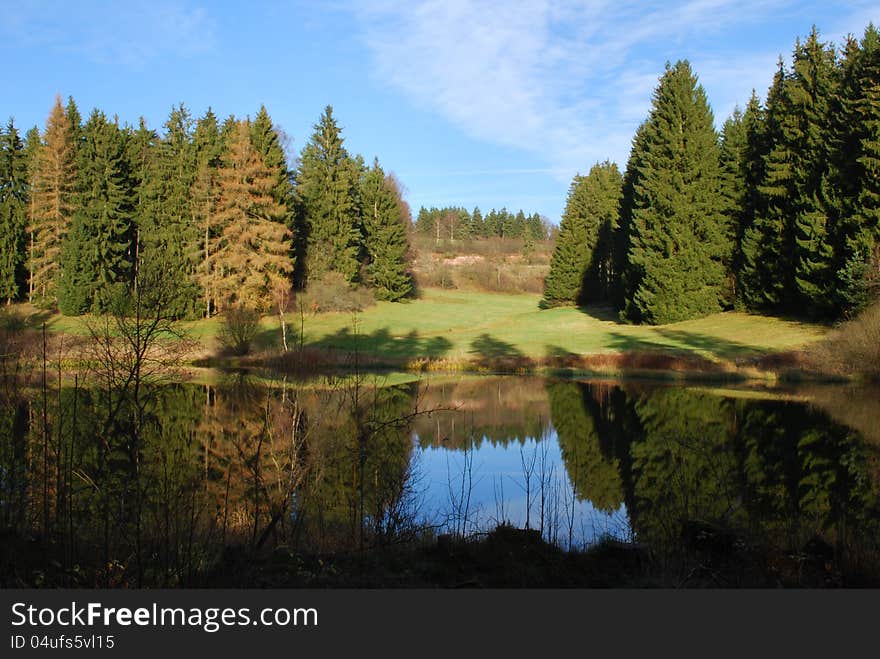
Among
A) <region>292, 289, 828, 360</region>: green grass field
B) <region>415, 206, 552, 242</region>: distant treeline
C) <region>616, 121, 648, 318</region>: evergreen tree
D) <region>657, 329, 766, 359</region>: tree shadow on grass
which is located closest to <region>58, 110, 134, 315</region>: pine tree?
<region>292, 289, 828, 360</region>: green grass field

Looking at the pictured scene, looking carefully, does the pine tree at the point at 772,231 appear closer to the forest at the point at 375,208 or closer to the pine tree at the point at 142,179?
the forest at the point at 375,208

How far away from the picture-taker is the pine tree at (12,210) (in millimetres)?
47625

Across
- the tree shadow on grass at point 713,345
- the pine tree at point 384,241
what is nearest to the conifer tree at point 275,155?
the pine tree at point 384,241

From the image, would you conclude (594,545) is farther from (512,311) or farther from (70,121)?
(70,121)

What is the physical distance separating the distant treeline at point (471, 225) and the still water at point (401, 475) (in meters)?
91.5

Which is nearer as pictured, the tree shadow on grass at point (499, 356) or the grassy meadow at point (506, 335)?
the tree shadow on grass at point (499, 356)

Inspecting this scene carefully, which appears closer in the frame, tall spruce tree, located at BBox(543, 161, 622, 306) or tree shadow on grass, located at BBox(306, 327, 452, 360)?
tree shadow on grass, located at BBox(306, 327, 452, 360)

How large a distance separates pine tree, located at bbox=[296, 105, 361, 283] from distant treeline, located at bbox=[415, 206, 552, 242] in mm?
56014

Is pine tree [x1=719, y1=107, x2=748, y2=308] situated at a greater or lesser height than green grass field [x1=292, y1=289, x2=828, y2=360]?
greater

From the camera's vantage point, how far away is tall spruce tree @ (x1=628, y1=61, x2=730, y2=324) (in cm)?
4347

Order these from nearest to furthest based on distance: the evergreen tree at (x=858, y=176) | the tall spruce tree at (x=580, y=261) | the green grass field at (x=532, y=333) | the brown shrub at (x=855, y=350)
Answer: the brown shrub at (x=855, y=350) → the evergreen tree at (x=858, y=176) → the green grass field at (x=532, y=333) → the tall spruce tree at (x=580, y=261)

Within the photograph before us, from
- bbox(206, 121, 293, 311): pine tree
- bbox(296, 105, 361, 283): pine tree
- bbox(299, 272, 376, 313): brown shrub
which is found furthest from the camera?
bbox(296, 105, 361, 283): pine tree

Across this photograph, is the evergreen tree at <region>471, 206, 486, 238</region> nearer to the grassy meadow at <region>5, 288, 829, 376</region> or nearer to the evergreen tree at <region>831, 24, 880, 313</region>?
the grassy meadow at <region>5, 288, 829, 376</region>

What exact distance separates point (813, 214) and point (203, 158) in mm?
40719
